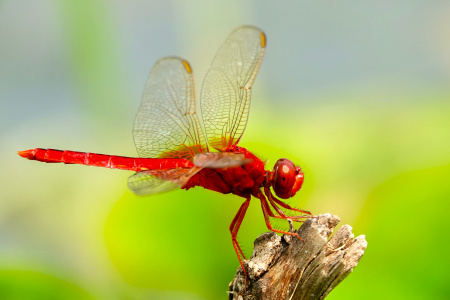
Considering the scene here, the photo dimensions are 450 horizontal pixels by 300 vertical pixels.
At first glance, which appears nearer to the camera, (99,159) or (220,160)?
(220,160)

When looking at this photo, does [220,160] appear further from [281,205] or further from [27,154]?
[27,154]

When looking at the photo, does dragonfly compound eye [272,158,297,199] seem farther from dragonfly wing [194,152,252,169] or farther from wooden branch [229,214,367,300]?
wooden branch [229,214,367,300]

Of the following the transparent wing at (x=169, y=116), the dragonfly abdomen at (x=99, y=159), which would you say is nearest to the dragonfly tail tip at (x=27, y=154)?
the dragonfly abdomen at (x=99, y=159)

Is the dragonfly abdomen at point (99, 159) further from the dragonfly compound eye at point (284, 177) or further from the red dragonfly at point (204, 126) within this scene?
the dragonfly compound eye at point (284, 177)

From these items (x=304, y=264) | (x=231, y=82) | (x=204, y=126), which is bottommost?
(x=304, y=264)

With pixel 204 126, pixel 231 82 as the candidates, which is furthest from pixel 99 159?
pixel 231 82

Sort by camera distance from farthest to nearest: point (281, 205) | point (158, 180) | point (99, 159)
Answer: point (99, 159)
point (281, 205)
point (158, 180)
